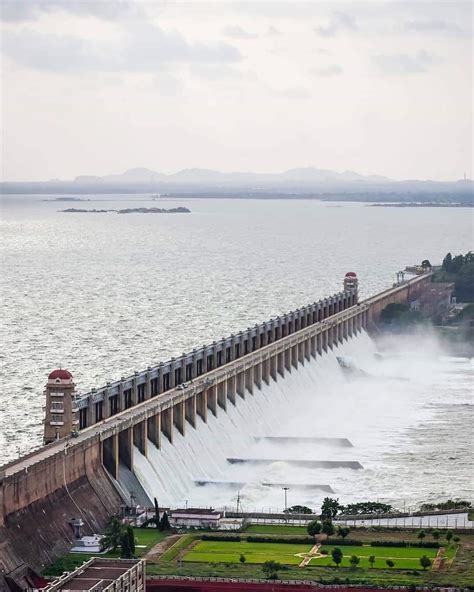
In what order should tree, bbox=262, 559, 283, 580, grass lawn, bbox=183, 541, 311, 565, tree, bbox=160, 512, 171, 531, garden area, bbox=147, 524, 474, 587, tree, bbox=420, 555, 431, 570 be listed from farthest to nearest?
tree, bbox=160, 512, 171, 531 < grass lawn, bbox=183, 541, 311, 565 < tree, bbox=420, 555, 431, 570 < garden area, bbox=147, 524, 474, 587 < tree, bbox=262, 559, 283, 580

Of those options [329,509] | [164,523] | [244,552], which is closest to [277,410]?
[329,509]

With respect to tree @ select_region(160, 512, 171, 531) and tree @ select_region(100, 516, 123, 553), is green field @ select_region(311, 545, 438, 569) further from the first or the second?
tree @ select_region(100, 516, 123, 553)

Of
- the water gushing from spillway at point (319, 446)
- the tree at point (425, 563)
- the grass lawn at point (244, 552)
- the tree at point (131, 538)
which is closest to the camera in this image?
the tree at point (131, 538)

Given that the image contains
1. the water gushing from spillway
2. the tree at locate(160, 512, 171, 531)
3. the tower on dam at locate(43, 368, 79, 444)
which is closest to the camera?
the tree at locate(160, 512, 171, 531)

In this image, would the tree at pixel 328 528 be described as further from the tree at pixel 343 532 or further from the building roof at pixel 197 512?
the building roof at pixel 197 512

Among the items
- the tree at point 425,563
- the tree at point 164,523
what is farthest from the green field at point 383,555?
the tree at point 164,523

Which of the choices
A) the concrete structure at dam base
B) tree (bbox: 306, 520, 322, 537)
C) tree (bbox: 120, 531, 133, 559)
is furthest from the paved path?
the concrete structure at dam base
